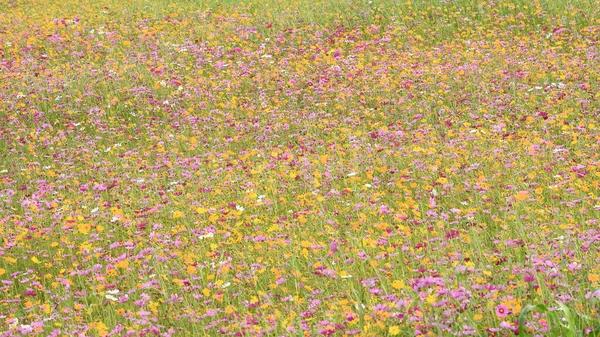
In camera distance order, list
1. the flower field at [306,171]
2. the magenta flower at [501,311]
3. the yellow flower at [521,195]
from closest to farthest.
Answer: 1. the magenta flower at [501,311]
2. the flower field at [306,171]
3. the yellow flower at [521,195]

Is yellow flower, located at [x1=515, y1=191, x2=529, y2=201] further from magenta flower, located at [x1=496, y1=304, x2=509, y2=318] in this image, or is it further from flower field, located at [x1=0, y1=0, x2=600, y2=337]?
magenta flower, located at [x1=496, y1=304, x2=509, y2=318]

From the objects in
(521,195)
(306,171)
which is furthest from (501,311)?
(306,171)

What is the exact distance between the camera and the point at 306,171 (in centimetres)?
725

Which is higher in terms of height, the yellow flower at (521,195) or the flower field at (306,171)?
the yellow flower at (521,195)

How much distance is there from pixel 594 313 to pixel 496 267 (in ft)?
3.14

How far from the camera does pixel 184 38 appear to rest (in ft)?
48.2

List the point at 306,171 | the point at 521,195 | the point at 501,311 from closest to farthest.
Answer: the point at 501,311
the point at 521,195
the point at 306,171

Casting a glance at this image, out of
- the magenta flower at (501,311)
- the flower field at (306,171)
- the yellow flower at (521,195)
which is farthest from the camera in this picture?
the yellow flower at (521,195)

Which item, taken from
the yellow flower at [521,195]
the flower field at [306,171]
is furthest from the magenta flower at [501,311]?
the yellow flower at [521,195]

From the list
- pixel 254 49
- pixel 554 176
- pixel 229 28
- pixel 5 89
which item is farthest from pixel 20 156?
pixel 554 176

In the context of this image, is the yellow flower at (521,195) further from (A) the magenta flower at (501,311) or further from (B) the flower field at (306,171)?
(A) the magenta flower at (501,311)

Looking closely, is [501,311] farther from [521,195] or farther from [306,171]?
[306,171]

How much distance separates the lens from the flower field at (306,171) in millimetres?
4238

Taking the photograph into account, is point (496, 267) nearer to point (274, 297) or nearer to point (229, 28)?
point (274, 297)
